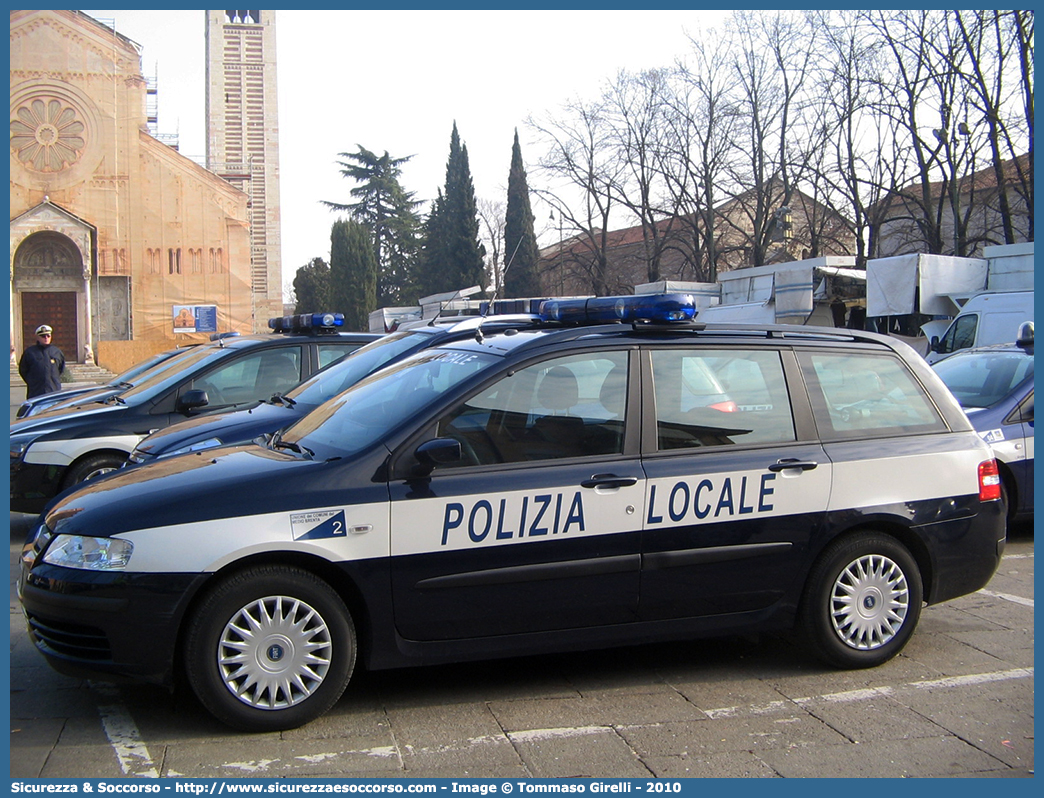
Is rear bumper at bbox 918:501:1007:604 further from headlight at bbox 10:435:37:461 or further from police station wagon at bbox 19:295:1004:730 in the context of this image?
headlight at bbox 10:435:37:461

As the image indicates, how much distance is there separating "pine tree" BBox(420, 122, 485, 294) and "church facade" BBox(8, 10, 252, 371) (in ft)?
63.7

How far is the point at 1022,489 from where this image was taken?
733cm

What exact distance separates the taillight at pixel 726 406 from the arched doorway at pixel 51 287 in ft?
137

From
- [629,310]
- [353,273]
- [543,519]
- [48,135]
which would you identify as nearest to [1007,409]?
[629,310]

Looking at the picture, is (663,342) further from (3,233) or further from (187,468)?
(3,233)

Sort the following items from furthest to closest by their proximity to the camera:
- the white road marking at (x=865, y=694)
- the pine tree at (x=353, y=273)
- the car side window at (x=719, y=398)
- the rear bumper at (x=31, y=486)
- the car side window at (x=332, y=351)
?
the pine tree at (x=353, y=273) < the car side window at (x=332, y=351) < the rear bumper at (x=31, y=486) < the car side window at (x=719, y=398) < the white road marking at (x=865, y=694)

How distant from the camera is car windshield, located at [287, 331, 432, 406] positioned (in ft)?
22.6

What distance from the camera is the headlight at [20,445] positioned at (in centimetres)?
729

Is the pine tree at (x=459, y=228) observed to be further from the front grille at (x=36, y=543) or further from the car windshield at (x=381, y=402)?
the front grille at (x=36, y=543)

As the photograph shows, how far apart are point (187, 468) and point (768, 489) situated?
2.66m

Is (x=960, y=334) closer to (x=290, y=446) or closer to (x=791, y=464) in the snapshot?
(x=791, y=464)

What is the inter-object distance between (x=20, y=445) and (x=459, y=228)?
179 ft

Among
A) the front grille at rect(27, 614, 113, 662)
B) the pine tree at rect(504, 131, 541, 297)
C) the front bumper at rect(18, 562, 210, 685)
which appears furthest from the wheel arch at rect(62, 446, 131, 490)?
the pine tree at rect(504, 131, 541, 297)

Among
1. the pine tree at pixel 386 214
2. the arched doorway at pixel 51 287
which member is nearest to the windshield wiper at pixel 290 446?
the arched doorway at pixel 51 287
